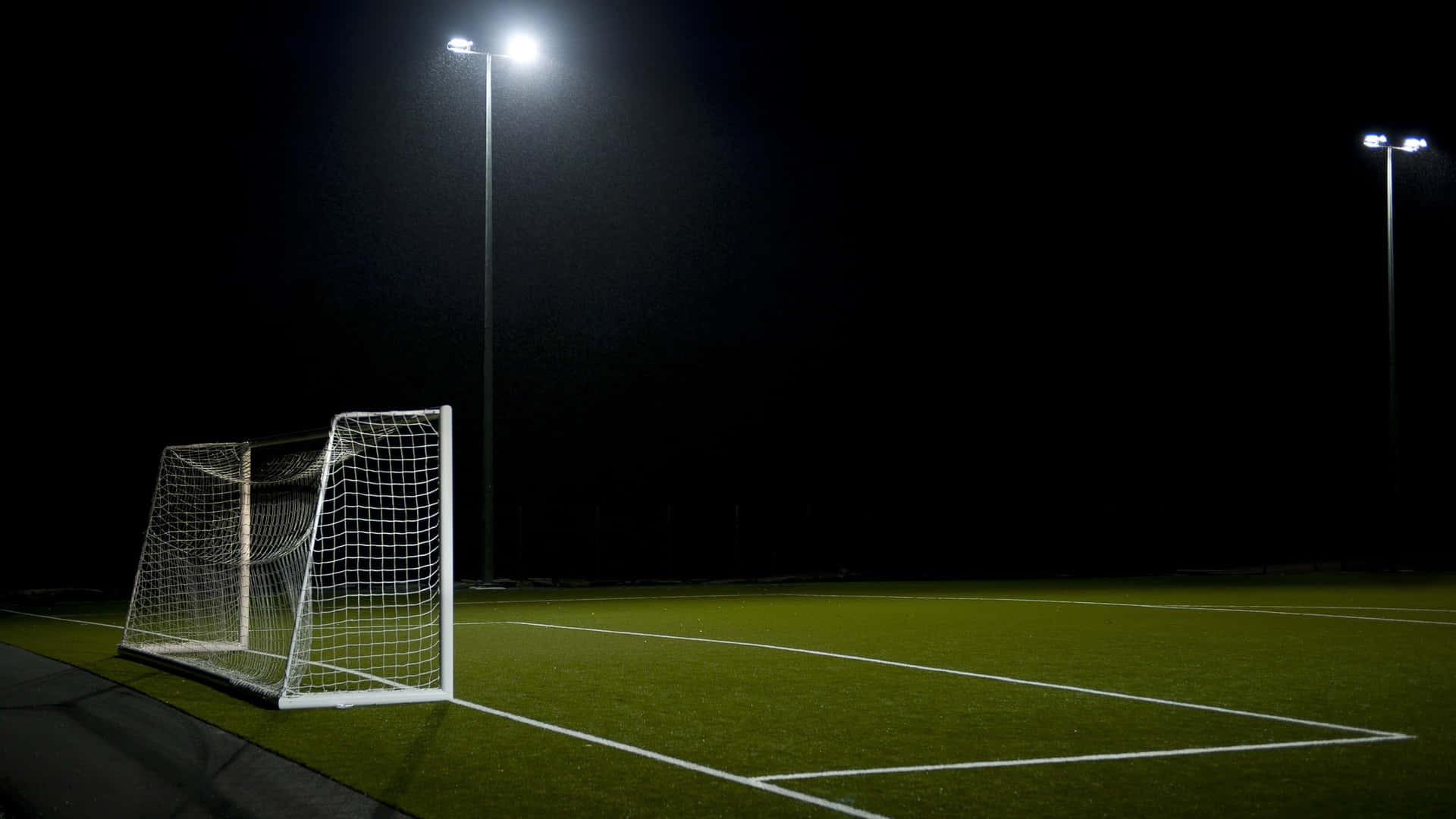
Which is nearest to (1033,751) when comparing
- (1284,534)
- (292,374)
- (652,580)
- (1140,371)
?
(652,580)

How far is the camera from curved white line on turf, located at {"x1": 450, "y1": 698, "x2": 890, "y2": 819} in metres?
5.83

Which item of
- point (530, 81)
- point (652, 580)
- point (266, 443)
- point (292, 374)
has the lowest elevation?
point (652, 580)

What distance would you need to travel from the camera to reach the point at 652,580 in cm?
2872

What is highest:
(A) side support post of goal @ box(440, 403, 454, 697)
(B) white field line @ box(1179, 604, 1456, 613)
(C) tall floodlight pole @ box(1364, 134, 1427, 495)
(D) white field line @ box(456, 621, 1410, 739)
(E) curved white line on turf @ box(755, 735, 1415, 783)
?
(C) tall floodlight pole @ box(1364, 134, 1427, 495)

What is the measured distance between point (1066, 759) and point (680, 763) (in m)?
1.91

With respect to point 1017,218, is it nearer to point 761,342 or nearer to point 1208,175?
point 1208,175

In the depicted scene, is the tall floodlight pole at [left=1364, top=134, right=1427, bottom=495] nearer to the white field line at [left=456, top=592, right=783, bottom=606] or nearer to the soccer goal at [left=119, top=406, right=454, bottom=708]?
the white field line at [left=456, top=592, right=783, bottom=606]

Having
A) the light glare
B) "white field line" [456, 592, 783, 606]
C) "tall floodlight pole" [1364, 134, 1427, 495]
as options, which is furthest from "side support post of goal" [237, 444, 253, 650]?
"tall floodlight pole" [1364, 134, 1427, 495]

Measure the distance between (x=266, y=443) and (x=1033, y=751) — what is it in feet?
24.2

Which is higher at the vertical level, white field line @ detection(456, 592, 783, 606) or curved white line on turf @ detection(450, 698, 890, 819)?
curved white line on turf @ detection(450, 698, 890, 819)

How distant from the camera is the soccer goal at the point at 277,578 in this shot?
9406 millimetres

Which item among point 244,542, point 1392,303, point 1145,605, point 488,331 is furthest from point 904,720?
point 1392,303

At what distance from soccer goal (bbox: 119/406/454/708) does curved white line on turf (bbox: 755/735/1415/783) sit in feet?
11.6

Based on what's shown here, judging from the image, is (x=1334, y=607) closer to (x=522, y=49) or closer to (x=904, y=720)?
(x=904, y=720)
